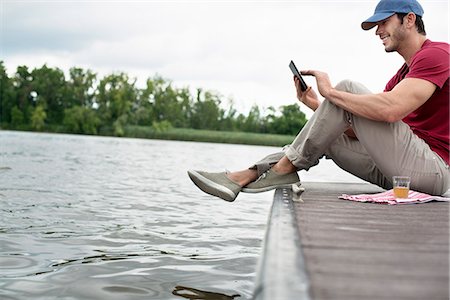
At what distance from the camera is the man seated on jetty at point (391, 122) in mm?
3744

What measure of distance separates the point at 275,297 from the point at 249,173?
276cm

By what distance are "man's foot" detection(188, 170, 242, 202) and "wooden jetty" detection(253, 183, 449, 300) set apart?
78 centimetres

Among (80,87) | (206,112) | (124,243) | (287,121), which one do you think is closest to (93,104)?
(80,87)

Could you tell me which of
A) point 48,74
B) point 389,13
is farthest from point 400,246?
point 48,74

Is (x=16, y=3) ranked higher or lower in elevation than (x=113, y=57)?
lower

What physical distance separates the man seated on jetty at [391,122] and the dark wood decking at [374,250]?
447 mm

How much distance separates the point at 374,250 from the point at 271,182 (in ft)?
6.85

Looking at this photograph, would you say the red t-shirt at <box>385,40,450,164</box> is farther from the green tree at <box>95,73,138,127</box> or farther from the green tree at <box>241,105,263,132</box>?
the green tree at <box>241,105,263,132</box>

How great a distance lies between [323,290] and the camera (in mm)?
1625

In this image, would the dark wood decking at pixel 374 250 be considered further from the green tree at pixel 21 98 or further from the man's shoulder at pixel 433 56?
the green tree at pixel 21 98

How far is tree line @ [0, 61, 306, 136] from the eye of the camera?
2687 inches

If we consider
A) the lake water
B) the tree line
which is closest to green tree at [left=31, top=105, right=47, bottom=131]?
the tree line

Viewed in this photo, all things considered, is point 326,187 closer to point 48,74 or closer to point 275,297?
point 275,297

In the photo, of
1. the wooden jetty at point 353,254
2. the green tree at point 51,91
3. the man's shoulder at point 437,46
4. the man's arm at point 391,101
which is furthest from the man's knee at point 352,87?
the green tree at point 51,91
